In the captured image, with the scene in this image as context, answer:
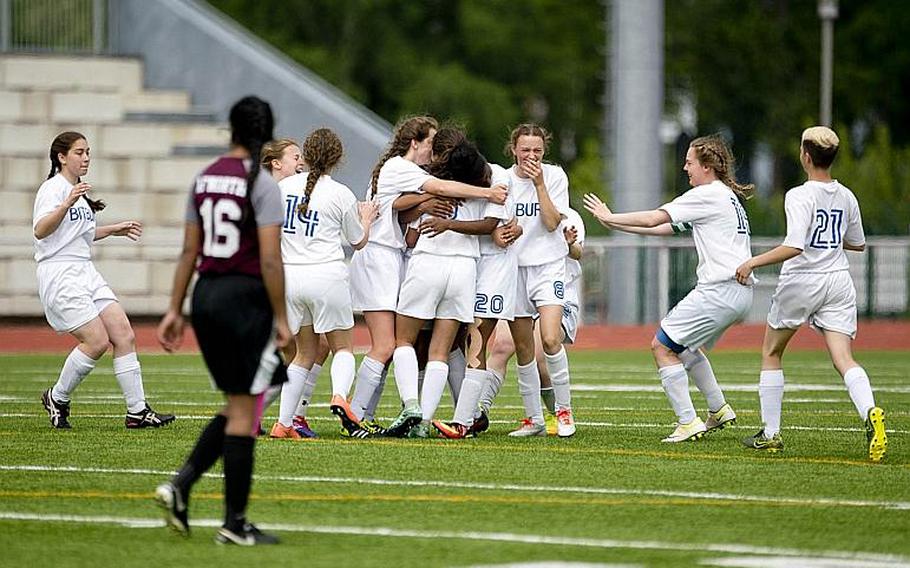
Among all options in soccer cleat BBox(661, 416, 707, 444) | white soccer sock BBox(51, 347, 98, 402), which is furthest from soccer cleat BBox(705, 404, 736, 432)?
white soccer sock BBox(51, 347, 98, 402)

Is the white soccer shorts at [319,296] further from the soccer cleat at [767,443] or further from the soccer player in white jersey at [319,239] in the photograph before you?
the soccer cleat at [767,443]

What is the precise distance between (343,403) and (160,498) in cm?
418

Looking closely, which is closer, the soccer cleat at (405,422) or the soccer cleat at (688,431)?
the soccer cleat at (405,422)

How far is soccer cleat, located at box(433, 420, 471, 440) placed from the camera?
1217cm

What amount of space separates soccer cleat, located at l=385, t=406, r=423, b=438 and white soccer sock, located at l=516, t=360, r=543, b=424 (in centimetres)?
89

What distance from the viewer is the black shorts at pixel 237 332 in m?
7.88

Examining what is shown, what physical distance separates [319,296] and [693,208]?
248 cm

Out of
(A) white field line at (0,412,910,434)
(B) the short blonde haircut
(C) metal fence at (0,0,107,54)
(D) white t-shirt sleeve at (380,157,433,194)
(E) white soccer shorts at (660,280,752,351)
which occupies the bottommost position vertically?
(A) white field line at (0,412,910,434)

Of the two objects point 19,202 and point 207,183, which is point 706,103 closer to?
point 19,202

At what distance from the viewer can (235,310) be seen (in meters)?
7.89

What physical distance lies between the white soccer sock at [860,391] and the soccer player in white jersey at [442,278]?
96.8 inches

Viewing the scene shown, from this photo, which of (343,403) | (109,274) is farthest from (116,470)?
(109,274)

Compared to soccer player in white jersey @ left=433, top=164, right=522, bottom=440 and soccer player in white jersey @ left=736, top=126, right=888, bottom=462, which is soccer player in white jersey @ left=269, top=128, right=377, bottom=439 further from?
soccer player in white jersey @ left=736, top=126, right=888, bottom=462

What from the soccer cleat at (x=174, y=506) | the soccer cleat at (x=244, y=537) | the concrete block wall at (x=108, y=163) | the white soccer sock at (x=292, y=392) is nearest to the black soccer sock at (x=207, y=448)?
the soccer cleat at (x=174, y=506)
